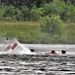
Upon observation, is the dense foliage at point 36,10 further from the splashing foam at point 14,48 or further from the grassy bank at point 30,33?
the splashing foam at point 14,48

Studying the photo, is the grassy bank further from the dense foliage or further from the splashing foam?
the splashing foam

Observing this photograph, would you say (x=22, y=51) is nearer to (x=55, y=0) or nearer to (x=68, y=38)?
(x=68, y=38)

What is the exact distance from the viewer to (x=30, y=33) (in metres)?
106

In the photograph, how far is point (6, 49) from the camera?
77.5 m

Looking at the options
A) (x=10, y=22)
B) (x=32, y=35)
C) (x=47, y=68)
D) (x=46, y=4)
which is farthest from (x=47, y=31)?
(x=47, y=68)

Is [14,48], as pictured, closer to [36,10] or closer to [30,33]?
[30,33]

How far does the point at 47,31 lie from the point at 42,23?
327 centimetres

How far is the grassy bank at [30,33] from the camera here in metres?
101

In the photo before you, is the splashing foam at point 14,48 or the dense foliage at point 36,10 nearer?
the splashing foam at point 14,48

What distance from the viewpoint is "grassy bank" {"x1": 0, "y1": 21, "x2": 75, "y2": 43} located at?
10069cm

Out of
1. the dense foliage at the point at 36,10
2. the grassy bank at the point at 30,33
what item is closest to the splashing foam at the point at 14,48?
the grassy bank at the point at 30,33

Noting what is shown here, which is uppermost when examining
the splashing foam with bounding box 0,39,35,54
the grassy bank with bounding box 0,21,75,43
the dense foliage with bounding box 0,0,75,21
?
the splashing foam with bounding box 0,39,35,54

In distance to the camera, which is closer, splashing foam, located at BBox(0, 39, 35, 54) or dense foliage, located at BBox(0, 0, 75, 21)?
splashing foam, located at BBox(0, 39, 35, 54)

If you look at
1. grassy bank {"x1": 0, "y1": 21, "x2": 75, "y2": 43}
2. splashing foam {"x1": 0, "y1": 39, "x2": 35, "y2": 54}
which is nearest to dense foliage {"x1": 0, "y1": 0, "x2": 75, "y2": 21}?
grassy bank {"x1": 0, "y1": 21, "x2": 75, "y2": 43}
